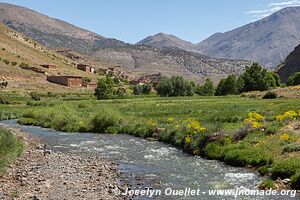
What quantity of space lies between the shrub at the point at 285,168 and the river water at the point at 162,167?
1094 mm

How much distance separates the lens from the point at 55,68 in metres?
170

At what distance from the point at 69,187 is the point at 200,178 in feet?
24.9

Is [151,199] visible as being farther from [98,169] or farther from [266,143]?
[266,143]

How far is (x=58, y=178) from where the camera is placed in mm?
22578

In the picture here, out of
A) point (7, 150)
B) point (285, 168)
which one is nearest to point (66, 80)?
point (7, 150)

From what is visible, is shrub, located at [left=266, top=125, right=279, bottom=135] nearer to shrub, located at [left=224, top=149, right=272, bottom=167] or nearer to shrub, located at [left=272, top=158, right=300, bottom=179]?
shrub, located at [left=224, top=149, right=272, bottom=167]

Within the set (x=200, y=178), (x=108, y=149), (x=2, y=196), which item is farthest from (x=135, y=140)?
(x=2, y=196)

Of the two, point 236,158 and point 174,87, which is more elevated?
point 236,158

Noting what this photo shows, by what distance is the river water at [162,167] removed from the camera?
2200 centimetres

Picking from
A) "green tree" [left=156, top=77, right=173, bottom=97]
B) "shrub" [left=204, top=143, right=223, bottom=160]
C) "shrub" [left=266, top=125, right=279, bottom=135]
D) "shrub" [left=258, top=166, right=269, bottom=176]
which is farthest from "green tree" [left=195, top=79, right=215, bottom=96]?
"shrub" [left=258, top=166, right=269, bottom=176]

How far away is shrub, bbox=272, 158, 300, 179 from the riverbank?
8.70 meters

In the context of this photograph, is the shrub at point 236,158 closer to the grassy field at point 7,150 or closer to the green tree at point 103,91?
the grassy field at point 7,150

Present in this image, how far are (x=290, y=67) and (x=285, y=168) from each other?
174517 millimetres

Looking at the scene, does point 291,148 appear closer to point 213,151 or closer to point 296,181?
point 296,181
